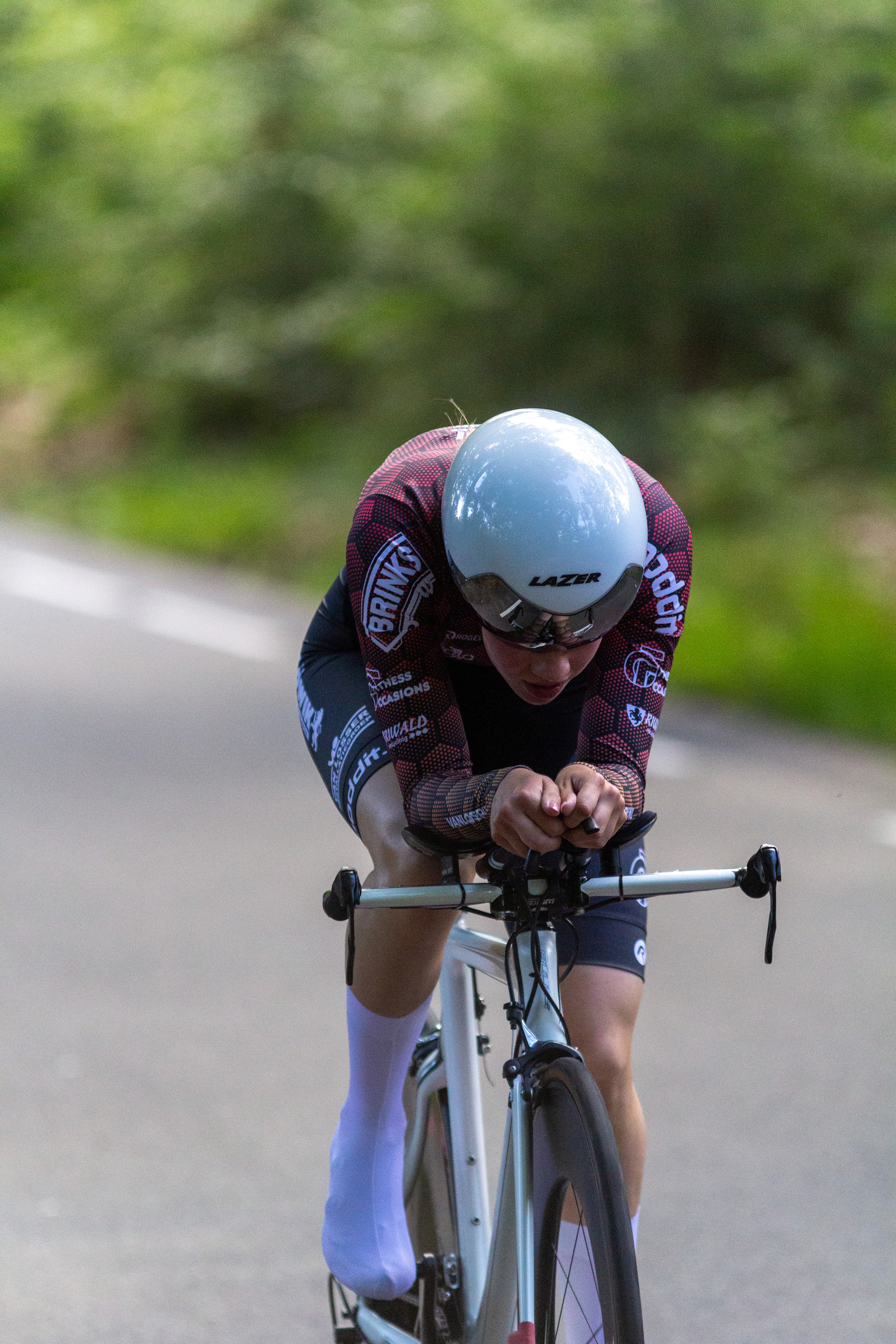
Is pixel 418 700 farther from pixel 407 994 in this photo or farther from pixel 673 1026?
pixel 673 1026

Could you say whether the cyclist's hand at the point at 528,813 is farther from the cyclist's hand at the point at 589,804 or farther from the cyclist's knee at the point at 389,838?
the cyclist's knee at the point at 389,838

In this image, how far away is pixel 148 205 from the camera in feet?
70.9

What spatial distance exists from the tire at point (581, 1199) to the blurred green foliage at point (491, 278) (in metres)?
7.75

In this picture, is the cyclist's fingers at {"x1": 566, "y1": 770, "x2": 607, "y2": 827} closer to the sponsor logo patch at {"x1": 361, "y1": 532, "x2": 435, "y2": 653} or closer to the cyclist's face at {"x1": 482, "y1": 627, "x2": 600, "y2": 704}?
the cyclist's face at {"x1": 482, "y1": 627, "x2": 600, "y2": 704}

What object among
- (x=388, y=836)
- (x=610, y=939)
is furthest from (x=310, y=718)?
(x=610, y=939)

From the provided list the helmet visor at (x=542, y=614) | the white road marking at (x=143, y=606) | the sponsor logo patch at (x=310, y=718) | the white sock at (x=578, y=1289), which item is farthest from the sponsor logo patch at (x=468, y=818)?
the white road marking at (x=143, y=606)

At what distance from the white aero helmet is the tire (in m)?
0.60

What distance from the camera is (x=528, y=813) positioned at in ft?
7.55

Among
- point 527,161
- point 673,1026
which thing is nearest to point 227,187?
point 527,161

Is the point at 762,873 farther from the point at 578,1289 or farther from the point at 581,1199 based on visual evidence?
the point at 578,1289

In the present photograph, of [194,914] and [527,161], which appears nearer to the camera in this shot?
[194,914]

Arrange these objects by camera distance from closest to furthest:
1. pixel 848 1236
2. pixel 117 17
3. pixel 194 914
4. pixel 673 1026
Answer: pixel 848 1236
pixel 673 1026
pixel 194 914
pixel 117 17

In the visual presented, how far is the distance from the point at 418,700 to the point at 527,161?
14.4 m

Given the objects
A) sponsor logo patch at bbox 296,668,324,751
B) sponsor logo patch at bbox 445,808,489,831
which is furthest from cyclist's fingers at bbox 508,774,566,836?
sponsor logo patch at bbox 296,668,324,751
